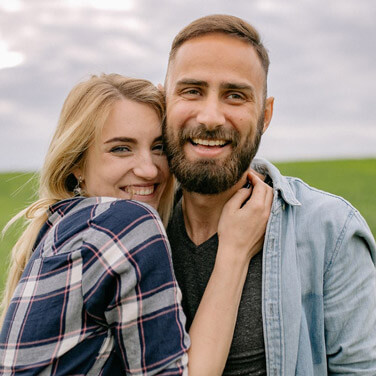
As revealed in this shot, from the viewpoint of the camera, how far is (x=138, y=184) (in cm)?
291

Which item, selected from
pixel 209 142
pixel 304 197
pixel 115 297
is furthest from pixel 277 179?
pixel 115 297

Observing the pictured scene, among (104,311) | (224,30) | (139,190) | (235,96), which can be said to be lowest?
(104,311)

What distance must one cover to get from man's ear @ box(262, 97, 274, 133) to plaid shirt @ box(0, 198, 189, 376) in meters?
1.15

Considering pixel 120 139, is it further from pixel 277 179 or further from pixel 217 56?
pixel 277 179

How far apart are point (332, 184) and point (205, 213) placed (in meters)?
15.2

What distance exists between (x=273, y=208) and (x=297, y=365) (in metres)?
0.76

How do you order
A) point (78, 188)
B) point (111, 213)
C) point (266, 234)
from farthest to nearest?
1. point (78, 188)
2. point (266, 234)
3. point (111, 213)

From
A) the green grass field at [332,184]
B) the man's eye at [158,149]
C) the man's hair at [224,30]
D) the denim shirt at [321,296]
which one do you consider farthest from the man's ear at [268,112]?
the green grass field at [332,184]

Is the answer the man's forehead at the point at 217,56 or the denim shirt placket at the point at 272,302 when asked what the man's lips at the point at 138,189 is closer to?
the man's forehead at the point at 217,56

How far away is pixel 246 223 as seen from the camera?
8.72ft

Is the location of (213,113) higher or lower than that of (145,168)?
higher

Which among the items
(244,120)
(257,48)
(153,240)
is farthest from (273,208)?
(257,48)

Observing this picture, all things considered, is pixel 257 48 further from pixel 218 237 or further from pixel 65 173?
pixel 65 173

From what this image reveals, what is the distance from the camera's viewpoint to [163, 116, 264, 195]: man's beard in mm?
2771
